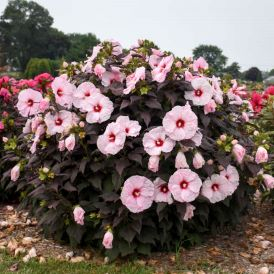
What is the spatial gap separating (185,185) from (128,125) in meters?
0.51

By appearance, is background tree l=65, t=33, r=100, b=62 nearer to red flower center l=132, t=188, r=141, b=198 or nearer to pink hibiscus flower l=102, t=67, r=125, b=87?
pink hibiscus flower l=102, t=67, r=125, b=87

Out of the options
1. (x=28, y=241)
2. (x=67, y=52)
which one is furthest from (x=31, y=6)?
(x=28, y=241)

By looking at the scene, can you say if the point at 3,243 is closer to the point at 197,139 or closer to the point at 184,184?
the point at 184,184

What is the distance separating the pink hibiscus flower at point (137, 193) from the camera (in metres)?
3.19

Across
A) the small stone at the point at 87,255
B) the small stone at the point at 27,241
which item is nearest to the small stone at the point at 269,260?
the small stone at the point at 87,255

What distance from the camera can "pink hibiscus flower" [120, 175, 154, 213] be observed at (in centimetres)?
319

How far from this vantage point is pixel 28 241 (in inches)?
152

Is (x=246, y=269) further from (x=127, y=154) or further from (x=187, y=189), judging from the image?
(x=127, y=154)

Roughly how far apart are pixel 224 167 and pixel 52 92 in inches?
50.1

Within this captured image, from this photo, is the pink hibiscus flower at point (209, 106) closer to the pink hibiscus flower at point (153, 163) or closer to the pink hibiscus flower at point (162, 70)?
the pink hibiscus flower at point (162, 70)

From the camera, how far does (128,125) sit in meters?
3.27

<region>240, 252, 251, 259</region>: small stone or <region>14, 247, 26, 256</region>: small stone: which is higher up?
<region>240, 252, 251, 259</region>: small stone

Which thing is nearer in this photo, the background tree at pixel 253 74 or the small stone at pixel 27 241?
the small stone at pixel 27 241

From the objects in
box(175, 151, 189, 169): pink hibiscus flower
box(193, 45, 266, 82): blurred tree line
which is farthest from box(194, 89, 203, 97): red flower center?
box(193, 45, 266, 82): blurred tree line
